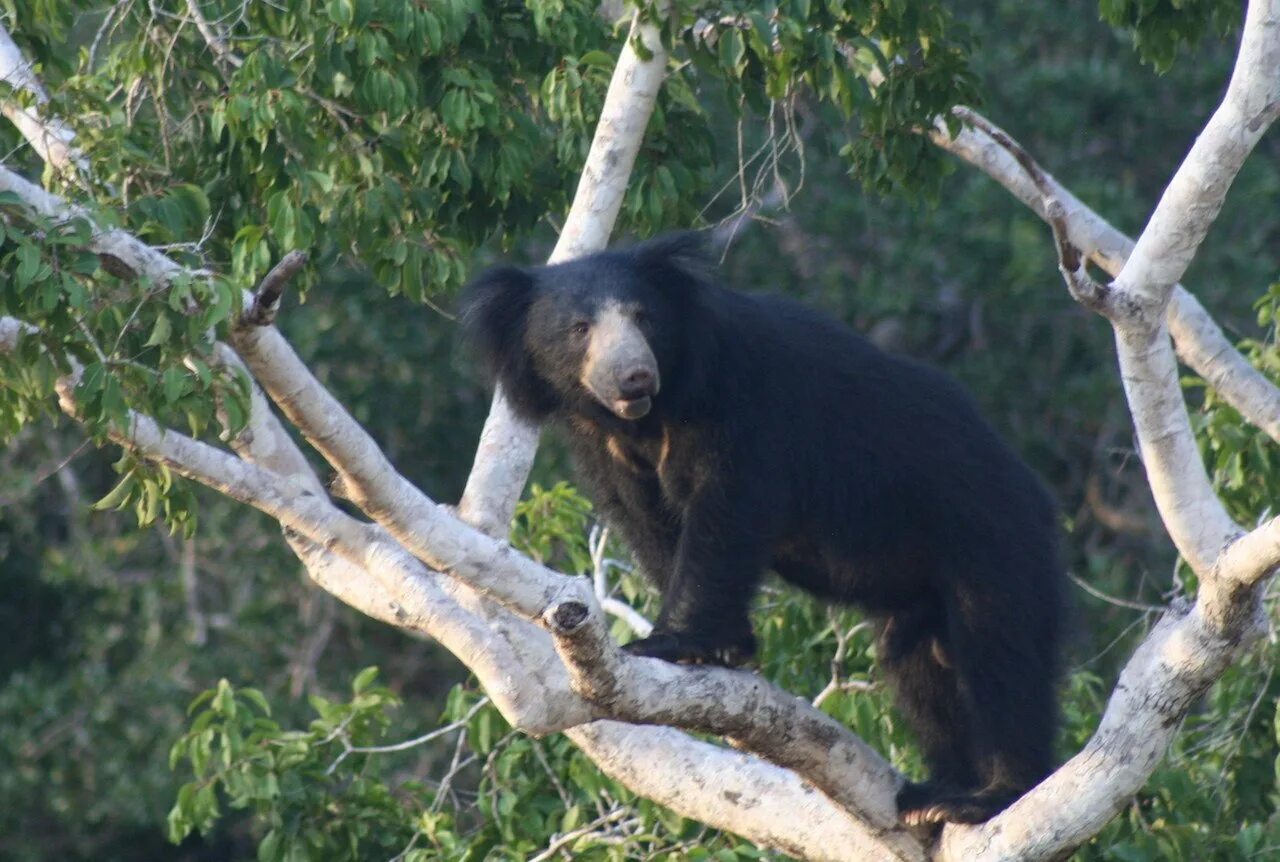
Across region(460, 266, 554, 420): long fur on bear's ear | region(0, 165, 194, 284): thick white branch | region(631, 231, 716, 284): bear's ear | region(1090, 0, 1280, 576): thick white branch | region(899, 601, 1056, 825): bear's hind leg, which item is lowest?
region(899, 601, 1056, 825): bear's hind leg

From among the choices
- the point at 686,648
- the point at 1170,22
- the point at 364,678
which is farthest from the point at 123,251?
the point at 1170,22

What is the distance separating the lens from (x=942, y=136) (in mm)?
5262

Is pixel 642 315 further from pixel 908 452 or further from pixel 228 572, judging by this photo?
pixel 228 572

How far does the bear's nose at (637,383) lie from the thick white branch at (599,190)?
46cm

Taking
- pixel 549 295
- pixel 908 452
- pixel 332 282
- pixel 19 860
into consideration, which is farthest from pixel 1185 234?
pixel 19 860

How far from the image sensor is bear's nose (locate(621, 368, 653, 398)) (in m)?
4.29

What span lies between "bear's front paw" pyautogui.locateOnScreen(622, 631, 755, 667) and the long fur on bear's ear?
754 mm

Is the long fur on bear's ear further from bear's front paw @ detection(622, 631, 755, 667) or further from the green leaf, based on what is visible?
the green leaf

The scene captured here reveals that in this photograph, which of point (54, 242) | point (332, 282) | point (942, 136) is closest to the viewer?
point (54, 242)

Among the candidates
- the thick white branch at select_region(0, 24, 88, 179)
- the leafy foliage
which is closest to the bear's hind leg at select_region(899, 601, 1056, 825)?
the leafy foliage

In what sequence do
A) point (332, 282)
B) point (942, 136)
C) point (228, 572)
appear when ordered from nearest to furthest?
point (942, 136) → point (332, 282) → point (228, 572)

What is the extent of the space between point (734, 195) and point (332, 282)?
2.37 m

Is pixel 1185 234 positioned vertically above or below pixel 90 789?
above

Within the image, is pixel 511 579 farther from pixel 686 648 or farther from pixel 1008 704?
pixel 1008 704
